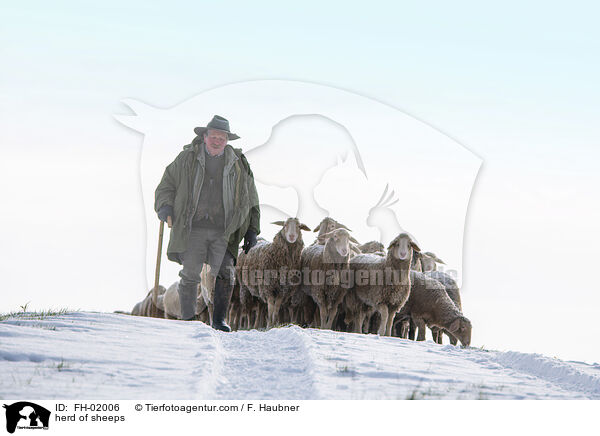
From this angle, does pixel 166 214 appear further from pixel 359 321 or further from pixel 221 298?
pixel 359 321

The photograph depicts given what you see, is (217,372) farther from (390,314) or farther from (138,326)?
(390,314)

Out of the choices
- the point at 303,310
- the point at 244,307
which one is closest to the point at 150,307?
the point at 244,307

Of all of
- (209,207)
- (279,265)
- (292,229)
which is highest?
(292,229)

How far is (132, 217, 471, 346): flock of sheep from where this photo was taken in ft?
48.1

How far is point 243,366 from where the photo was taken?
710 cm

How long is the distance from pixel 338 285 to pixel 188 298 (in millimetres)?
4841

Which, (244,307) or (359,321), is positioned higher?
(244,307)

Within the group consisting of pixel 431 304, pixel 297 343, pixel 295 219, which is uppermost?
pixel 295 219

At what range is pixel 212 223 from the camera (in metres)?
10.2

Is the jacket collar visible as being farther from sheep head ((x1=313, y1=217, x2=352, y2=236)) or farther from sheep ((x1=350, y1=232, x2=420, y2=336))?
sheep head ((x1=313, y1=217, x2=352, y2=236))
